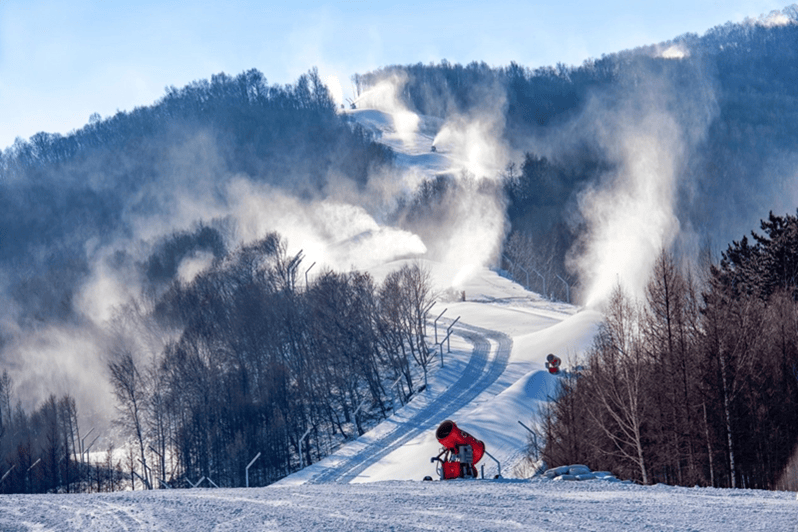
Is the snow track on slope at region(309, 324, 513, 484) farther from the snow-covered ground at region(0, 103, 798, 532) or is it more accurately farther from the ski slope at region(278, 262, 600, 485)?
the snow-covered ground at region(0, 103, 798, 532)

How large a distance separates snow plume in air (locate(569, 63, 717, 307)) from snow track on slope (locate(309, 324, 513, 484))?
1526cm

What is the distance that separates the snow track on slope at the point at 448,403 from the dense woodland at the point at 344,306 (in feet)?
17.2

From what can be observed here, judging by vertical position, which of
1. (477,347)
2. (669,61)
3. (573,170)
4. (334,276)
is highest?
(669,61)

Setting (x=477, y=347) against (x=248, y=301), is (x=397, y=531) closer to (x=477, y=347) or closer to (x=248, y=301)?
(x=477, y=347)

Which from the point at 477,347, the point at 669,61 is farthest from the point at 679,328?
the point at 669,61

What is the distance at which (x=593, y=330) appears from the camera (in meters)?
65.1

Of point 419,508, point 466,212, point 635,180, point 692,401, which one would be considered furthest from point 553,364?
point 635,180

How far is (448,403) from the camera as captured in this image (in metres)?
56.6

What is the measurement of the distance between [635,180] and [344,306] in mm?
76348

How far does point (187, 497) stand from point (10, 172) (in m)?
193

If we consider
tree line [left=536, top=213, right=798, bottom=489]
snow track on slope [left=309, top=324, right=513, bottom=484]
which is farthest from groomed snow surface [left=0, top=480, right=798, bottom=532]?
snow track on slope [left=309, top=324, right=513, bottom=484]

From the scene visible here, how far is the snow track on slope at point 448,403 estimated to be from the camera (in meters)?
46.3

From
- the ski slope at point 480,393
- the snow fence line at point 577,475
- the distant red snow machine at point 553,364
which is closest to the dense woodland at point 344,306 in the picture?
the ski slope at point 480,393

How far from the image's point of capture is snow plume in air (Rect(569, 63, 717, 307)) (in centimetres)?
10775
